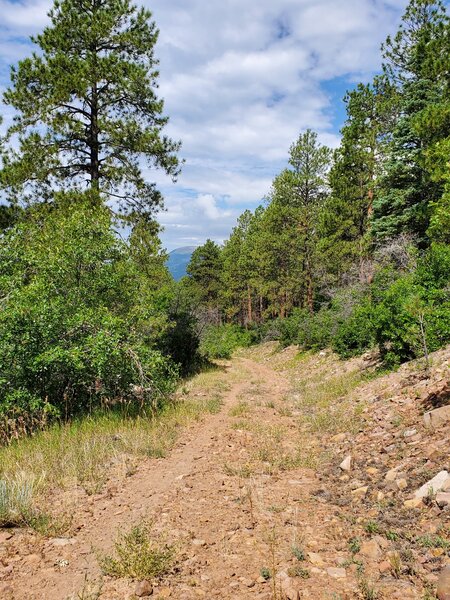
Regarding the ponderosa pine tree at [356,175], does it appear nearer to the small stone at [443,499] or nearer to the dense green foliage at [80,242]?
the dense green foliage at [80,242]

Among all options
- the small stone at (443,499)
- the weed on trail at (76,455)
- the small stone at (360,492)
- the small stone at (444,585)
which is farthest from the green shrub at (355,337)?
the small stone at (444,585)

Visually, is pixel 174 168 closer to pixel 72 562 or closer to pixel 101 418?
pixel 101 418

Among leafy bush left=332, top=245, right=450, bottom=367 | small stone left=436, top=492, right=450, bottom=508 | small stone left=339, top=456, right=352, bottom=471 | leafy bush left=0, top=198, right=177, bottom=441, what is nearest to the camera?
small stone left=436, top=492, right=450, bottom=508

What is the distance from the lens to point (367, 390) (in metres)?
10.2

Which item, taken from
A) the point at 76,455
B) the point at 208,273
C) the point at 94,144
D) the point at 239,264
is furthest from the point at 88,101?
the point at 208,273

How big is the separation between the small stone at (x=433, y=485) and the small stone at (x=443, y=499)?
0.16m

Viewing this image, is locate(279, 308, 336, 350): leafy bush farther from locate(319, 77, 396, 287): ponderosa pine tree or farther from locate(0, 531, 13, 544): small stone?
locate(0, 531, 13, 544): small stone

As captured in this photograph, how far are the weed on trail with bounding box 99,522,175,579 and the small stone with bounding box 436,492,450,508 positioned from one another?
279 centimetres

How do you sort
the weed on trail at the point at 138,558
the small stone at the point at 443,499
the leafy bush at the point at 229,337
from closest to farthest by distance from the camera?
1. the weed on trail at the point at 138,558
2. the small stone at the point at 443,499
3. the leafy bush at the point at 229,337

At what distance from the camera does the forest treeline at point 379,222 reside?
1130cm

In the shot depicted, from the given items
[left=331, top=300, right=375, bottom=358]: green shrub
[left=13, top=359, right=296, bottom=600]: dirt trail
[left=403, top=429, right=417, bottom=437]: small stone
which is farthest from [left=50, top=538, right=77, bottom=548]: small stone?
[left=331, top=300, right=375, bottom=358]: green shrub

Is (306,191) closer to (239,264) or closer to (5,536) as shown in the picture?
(239,264)

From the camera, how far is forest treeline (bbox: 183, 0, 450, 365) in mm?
11297

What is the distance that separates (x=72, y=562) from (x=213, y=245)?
5276cm
